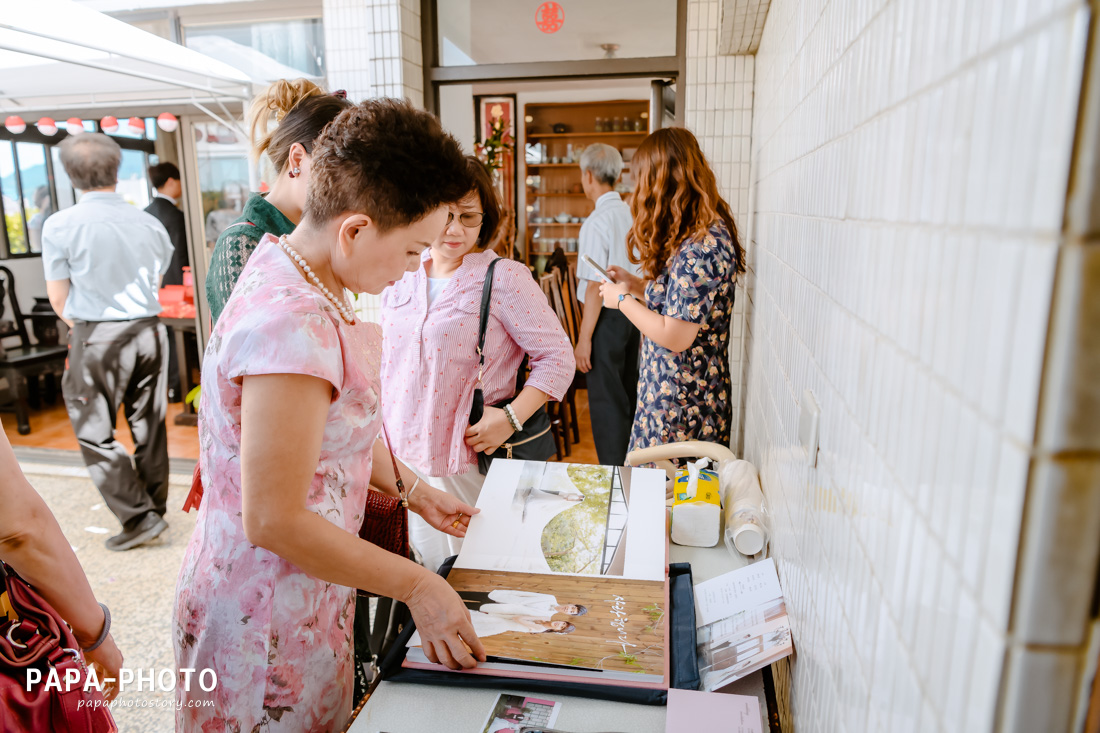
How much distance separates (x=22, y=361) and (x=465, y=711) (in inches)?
215

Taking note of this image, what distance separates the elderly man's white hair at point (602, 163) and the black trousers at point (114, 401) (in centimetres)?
235

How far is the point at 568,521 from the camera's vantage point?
1163mm

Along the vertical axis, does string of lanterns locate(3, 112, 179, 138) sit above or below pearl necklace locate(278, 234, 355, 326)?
above

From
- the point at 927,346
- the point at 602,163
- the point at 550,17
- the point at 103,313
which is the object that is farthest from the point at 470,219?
the point at 103,313

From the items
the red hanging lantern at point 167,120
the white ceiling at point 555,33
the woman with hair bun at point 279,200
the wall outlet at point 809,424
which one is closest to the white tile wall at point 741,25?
the white ceiling at point 555,33

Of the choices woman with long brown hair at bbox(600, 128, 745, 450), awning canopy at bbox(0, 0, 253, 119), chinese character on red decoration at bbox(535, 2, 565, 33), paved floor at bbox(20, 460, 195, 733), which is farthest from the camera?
chinese character on red decoration at bbox(535, 2, 565, 33)

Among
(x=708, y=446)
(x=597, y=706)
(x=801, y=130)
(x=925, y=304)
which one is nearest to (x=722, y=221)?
(x=708, y=446)

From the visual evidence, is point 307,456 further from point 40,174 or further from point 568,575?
point 40,174

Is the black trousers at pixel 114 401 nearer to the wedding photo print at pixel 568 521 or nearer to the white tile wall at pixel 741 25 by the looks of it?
the wedding photo print at pixel 568 521

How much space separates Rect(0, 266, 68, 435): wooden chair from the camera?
187 inches

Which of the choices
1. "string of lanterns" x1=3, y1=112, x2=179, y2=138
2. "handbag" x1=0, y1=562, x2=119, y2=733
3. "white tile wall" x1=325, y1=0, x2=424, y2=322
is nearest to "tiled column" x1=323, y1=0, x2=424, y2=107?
"white tile wall" x1=325, y1=0, x2=424, y2=322

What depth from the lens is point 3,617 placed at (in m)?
0.84

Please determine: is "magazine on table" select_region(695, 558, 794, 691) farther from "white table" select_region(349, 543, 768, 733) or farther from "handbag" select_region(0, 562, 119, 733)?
"handbag" select_region(0, 562, 119, 733)

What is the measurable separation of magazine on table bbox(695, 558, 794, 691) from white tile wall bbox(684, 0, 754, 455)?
78.3 inches
